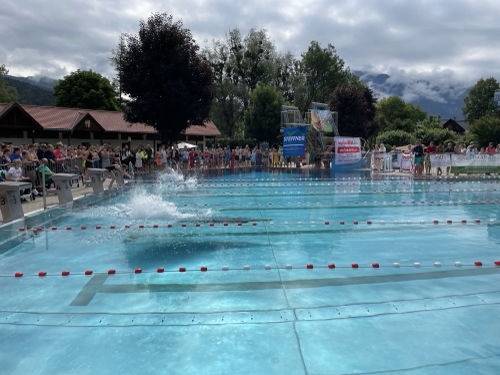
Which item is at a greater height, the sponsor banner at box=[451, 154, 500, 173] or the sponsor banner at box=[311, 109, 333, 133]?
the sponsor banner at box=[311, 109, 333, 133]

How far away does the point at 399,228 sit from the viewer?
8688 millimetres

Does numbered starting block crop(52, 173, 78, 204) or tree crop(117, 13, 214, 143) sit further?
tree crop(117, 13, 214, 143)

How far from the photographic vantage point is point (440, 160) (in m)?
20.0

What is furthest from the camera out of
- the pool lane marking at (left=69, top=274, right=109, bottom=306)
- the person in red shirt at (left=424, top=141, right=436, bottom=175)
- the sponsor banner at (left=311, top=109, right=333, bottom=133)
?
the sponsor banner at (left=311, top=109, right=333, bottom=133)

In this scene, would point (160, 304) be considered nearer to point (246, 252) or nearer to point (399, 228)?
point (246, 252)

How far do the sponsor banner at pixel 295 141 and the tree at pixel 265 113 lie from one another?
1765cm

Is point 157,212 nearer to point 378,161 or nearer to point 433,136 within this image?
point 378,161

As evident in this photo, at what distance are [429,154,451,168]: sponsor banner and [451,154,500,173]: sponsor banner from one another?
7.7 inches

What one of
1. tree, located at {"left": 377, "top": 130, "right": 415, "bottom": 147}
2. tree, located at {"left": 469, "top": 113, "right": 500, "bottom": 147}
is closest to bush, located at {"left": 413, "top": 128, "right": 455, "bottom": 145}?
tree, located at {"left": 377, "top": 130, "right": 415, "bottom": 147}

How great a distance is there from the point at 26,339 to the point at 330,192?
11.6 metres

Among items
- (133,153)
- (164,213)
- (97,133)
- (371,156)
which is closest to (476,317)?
(164,213)

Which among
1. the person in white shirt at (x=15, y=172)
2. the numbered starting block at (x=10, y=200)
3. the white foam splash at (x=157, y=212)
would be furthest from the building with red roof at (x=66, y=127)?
the numbered starting block at (x=10, y=200)

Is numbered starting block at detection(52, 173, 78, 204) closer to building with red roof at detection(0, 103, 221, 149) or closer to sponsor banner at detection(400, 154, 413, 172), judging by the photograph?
building with red roof at detection(0, 103, 221, 149)

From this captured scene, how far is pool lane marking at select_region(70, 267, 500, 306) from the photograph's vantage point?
5.23 metres
